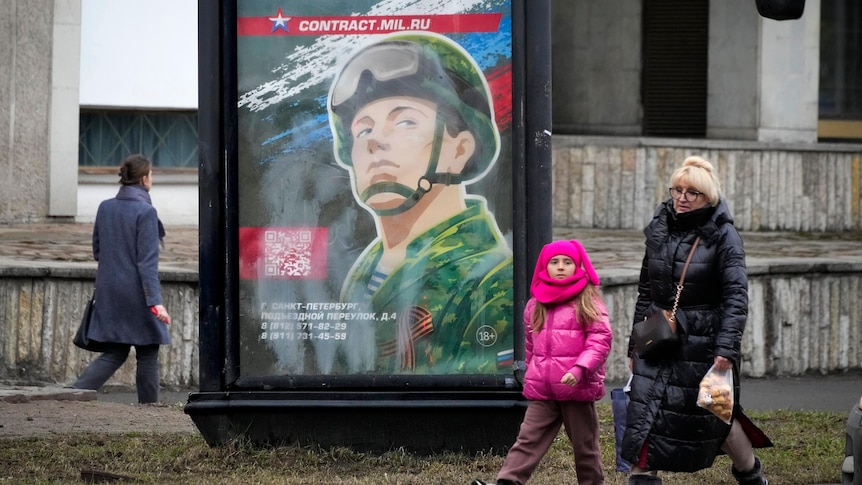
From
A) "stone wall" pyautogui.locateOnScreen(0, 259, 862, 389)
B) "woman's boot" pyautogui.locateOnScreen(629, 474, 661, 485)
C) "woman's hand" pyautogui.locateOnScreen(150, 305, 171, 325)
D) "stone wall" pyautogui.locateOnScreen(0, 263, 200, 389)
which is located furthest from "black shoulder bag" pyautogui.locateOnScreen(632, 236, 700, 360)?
"stone wall" pyautogui.locateOnScreen(0, 263, 200, 389)

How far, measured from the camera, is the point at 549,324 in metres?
6.39

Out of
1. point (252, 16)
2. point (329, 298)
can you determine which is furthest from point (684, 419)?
point (252, 16)

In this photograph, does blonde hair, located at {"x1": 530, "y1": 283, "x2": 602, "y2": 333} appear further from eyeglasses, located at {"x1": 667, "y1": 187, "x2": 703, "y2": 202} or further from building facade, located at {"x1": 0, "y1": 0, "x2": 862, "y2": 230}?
building facade, located at {"x1": 0, "y1": 0, "x2": 862, "y2": 230}

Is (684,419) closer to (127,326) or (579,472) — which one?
(579,472)

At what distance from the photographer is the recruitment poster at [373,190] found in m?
7.08

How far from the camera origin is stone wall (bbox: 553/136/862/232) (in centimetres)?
1791

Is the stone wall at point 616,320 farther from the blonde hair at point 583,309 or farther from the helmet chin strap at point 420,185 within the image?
the blonde hair at point 583,309

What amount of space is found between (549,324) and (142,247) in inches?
Result: 148

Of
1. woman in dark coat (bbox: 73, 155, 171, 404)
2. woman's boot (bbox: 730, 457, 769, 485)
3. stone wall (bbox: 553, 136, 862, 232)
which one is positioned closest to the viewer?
woman's boot (bbox: 730, 457, 769, 485)

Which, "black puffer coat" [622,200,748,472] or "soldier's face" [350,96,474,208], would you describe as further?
"soldier's face" [350,96,474,208]

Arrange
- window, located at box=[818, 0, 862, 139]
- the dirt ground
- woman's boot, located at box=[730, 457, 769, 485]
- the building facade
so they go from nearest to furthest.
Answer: woman's boot, located at box=[730, 457, 769, 485] → the dirt ground → the building facade → window, located at box=[818, 0, 862, 139]

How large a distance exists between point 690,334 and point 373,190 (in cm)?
174

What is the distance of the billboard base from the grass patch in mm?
54

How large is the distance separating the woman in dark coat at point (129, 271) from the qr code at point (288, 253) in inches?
92.4
